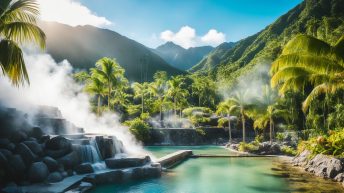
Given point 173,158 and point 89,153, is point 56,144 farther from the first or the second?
point 173,158

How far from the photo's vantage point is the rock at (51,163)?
12.1m

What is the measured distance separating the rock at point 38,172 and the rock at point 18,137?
150cm

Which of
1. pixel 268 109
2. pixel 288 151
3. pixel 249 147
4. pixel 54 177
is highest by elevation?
pixel 268 109

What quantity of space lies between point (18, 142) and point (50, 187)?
271cm

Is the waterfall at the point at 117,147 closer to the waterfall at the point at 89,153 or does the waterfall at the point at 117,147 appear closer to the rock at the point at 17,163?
the waterfall at the point at 89,153

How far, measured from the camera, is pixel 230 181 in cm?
1386

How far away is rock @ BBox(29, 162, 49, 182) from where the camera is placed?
11133 mm

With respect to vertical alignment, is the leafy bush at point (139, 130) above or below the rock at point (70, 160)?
above

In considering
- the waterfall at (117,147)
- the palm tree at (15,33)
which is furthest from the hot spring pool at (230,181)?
the palm tree at (15,33)

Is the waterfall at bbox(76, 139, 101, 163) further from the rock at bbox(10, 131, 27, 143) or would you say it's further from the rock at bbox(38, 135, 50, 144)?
the rock at bbox(10, 131, 27, 143)

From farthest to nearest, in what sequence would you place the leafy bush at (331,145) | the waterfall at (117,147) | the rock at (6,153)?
the waterfall at (117,147) → the leafy bush at (331,145) → the rock at (6,153)

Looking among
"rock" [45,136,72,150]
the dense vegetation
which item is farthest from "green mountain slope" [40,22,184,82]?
"rock" [45,136,72,150]

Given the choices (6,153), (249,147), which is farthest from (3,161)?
(249,147)

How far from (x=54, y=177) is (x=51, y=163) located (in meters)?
0.74
